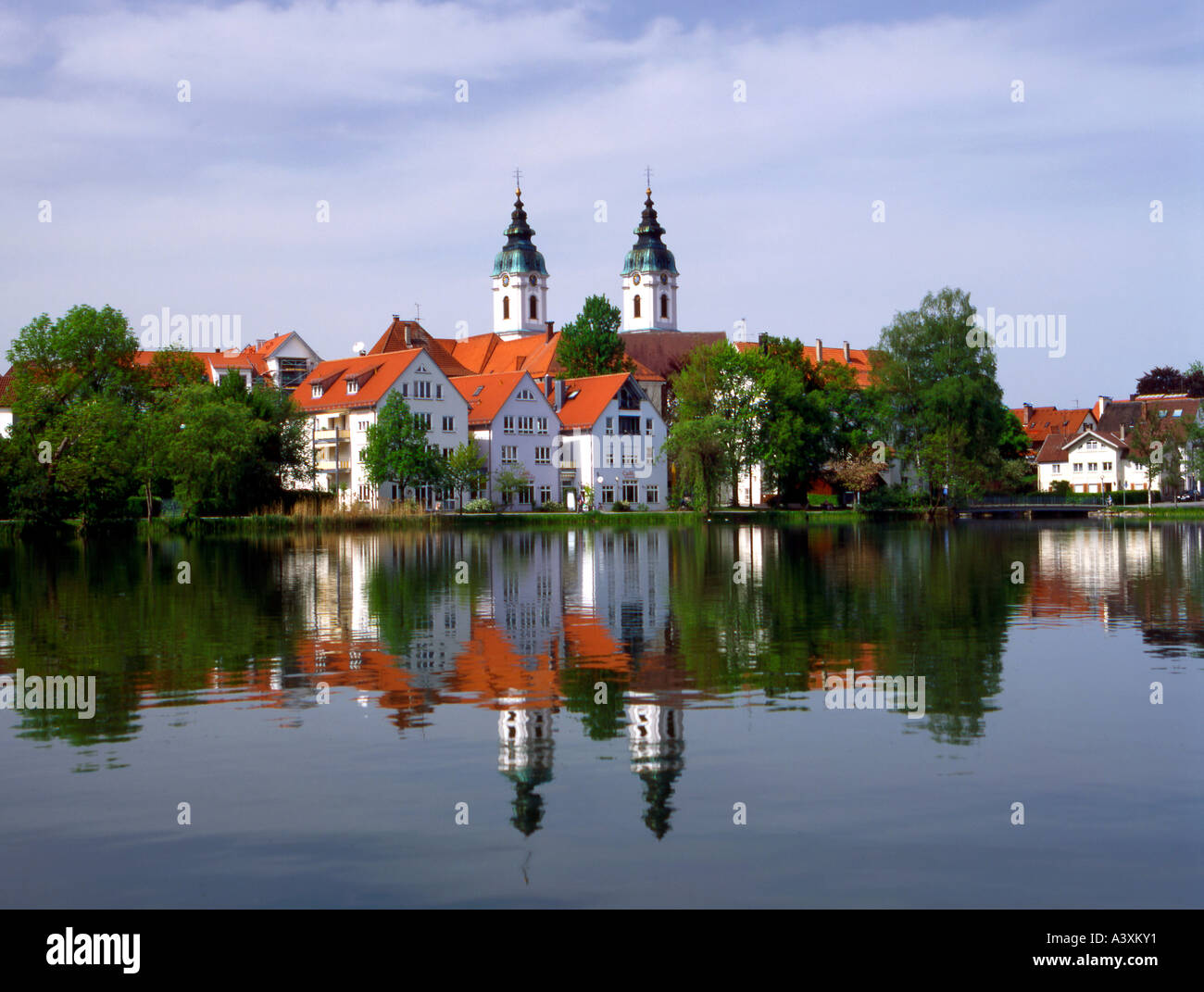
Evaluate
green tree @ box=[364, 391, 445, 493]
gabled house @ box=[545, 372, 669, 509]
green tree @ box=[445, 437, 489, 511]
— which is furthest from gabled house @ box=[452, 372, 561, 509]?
green tree @ box=[364, 391, 445, 493]

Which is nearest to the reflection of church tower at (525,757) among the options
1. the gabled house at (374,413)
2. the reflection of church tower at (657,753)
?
the reflection of church tower at (657,753)

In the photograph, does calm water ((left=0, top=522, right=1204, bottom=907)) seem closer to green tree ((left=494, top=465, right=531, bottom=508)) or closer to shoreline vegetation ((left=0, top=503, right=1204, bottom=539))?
shoreline vegetation ((left=0, top=503, right=1204, bottom=539))

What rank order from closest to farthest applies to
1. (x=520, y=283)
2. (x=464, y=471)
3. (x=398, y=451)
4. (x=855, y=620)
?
(x=855, y=620)
(x=398, y=451)
(x=464, y=471)
(x=520, y=283)

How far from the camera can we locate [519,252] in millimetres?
151500

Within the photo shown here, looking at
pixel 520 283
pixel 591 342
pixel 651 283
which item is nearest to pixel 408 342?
pixel 591 342

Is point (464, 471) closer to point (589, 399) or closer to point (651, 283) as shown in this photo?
point (589, 399)

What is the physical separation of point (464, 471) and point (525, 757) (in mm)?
80850

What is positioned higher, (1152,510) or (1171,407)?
(1171,407)

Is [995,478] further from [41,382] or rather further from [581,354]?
[41,382]

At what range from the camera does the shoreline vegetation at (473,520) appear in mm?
70500

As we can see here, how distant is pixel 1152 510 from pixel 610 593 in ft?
263
